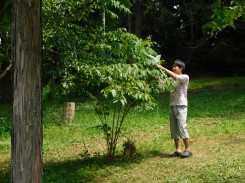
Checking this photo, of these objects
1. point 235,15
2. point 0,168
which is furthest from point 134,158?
point 235,15

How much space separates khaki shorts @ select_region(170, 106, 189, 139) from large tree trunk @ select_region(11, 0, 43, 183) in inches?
147

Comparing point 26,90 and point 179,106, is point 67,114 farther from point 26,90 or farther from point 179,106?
point 26,90

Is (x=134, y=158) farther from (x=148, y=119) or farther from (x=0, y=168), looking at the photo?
(x=148, y=119)

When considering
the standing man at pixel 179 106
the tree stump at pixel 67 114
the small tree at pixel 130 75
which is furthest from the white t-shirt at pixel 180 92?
the tree stump at pixel 67 114

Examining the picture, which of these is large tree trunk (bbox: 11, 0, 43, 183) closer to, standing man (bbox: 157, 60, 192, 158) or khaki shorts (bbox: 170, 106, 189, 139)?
standing man (bbox: 157, 60, 192, 158)

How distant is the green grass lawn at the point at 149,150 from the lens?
6.78m

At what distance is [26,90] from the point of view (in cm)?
420

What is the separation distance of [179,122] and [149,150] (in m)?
1.06

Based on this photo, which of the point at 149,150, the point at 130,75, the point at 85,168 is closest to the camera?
the point at 130,75

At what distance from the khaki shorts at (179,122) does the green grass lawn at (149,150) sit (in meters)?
0.43

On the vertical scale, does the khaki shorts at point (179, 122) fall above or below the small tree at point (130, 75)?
below

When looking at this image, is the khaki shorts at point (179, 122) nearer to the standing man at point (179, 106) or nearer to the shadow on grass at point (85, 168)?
the standing man at point (179, 106)

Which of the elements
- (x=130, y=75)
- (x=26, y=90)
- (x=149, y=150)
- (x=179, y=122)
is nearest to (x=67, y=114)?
(x=149, y=150)

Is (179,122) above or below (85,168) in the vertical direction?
above
